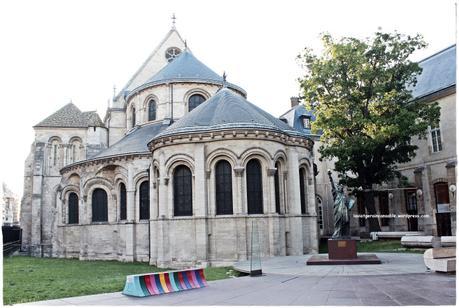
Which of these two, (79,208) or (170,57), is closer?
(79,208)

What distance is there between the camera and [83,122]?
138 feet

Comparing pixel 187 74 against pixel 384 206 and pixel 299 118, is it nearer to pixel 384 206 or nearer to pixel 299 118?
pixel 299 118

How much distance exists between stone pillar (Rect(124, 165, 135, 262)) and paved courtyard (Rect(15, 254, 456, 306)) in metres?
14.7

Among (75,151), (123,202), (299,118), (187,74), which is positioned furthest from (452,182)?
(75,151)

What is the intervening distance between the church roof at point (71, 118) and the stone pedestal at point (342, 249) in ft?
94.0

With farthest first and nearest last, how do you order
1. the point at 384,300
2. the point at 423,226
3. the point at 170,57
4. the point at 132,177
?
the point at 170,57
the point at 423,226
the point at 132,177
the point at 384,300

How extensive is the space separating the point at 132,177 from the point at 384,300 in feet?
67.0

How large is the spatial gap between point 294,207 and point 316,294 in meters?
12.5

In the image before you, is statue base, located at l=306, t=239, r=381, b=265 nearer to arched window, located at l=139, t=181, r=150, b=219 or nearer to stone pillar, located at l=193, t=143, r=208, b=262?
stone pillar, located at l=193, t=143, r=208, b=262

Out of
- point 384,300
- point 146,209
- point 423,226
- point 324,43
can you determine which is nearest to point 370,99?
point 324,43

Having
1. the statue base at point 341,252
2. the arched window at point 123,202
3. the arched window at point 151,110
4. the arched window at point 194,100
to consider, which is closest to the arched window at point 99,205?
the arched window at point 123,202

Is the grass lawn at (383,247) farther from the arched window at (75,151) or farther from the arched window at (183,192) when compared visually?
the arched window at (75,151)

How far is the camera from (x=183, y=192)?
2158 cm

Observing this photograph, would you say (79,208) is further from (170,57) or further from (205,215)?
(170,57)
